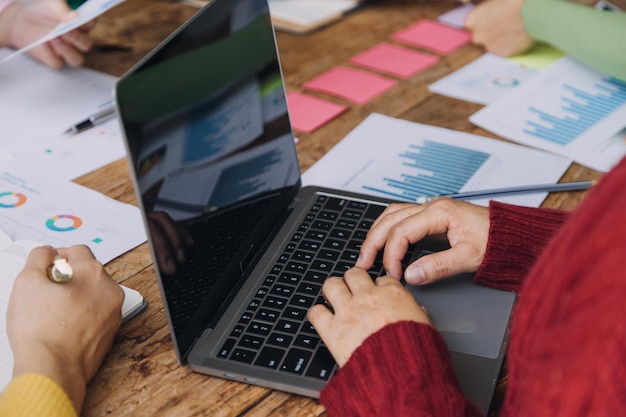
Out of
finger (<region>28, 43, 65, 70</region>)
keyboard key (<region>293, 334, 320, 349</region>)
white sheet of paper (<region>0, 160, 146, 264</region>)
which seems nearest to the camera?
keyboard key (<region>293, 334, 320, 349</region>)

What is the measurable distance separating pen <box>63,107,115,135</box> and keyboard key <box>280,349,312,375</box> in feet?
2.25

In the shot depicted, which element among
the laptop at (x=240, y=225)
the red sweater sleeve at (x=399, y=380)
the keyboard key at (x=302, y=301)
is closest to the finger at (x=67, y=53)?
the laptop at (x=240, y=225)

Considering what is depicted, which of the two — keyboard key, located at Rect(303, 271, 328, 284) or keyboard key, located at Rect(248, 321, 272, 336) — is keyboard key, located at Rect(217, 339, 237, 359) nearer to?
keyboard key, located at Rect(248, 321, 272, 336)

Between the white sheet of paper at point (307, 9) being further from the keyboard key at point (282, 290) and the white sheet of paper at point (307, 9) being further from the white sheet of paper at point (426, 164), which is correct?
the keyboard key at point (282, 290)

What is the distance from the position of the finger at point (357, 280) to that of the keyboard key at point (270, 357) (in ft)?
0.34

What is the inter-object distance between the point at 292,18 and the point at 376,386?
1116 mm

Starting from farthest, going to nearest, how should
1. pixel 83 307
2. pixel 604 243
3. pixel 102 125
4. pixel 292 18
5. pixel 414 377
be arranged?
pixel 292 18, pixel 102 125, pixel 83 307, pixel 414 377, pixel 604 243

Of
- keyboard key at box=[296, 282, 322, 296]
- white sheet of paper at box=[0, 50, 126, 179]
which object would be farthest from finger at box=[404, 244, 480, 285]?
white sheet of paper at box=[0, 50, 126, 179]

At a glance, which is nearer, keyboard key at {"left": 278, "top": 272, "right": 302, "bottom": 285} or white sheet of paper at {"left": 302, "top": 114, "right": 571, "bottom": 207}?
keyboard key at {"left": 278, "top": 272, "right": 302, "bottom": 285}

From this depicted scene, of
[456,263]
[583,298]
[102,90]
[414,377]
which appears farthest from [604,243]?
[102,90]

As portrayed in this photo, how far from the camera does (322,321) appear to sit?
0.77m

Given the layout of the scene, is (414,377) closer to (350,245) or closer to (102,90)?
(350,245)

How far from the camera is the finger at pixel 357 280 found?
2.64 feet

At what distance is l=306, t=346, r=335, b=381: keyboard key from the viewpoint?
0.74 metres
